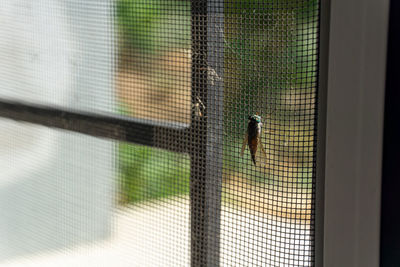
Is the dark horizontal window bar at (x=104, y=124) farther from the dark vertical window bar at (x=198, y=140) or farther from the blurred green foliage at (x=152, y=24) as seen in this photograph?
the blurred green foliage at (x=152, y=24)

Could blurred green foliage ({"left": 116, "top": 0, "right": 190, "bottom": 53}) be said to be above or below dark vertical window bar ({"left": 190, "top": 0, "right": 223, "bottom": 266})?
above

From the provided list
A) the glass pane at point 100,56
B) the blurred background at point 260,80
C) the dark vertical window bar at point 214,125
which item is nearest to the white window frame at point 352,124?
the blurred background at point 260,80

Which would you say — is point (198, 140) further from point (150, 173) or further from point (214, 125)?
point (150, 173)

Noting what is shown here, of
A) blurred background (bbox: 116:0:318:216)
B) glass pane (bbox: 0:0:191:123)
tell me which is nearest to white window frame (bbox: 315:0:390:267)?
blurred background (bbox: 116:0:318:216)

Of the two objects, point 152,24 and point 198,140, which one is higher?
point 152,24

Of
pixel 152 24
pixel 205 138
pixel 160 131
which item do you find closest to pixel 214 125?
pixel 205 138

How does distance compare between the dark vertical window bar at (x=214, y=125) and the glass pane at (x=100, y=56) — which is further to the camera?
the glass pane at (x=100, y=56)

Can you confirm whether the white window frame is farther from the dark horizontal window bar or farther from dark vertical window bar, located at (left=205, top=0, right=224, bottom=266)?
the dark horizontal window bar
